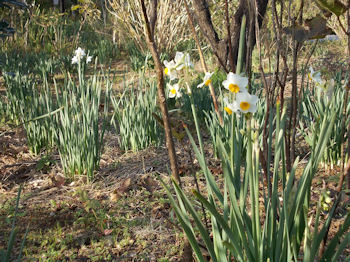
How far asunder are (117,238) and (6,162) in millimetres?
1469

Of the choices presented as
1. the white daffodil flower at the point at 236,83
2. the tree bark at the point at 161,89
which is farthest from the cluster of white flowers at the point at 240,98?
the tree bark at the point at 161,89

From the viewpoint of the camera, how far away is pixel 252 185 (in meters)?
0.90

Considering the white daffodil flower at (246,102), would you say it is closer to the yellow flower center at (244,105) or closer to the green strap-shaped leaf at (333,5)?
the yellow flower center at (244,105)

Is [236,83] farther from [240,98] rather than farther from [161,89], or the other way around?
[161,89]

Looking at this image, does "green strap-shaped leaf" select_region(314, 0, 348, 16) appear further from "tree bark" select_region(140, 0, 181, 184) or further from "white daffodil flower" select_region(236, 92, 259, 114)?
"tree bark" select_region(140, 0, 181, 184)

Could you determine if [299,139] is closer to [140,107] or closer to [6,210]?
[140,107]

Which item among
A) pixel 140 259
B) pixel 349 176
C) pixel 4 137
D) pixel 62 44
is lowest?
pixel 140 259

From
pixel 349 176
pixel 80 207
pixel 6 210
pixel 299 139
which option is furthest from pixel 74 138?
pixel 299 139

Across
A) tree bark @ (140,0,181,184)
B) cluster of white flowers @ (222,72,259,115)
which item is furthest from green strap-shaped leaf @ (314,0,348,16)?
tree bark @ (140,0,181,184)

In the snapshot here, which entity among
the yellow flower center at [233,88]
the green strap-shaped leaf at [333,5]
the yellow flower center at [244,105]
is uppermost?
the green strap-shaped leaf at [333,5]

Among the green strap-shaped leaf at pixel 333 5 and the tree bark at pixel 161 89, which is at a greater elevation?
the green strap-shaped leaf at pixel 333 5

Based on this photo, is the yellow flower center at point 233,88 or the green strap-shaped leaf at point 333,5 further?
the yellow flower center at point 233,88

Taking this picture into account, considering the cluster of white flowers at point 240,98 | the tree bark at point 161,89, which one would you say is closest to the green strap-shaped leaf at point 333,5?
the cluster of white flowers at point 240,98

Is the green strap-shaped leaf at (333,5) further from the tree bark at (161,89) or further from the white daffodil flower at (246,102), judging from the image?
the tree bark at (161,89)
